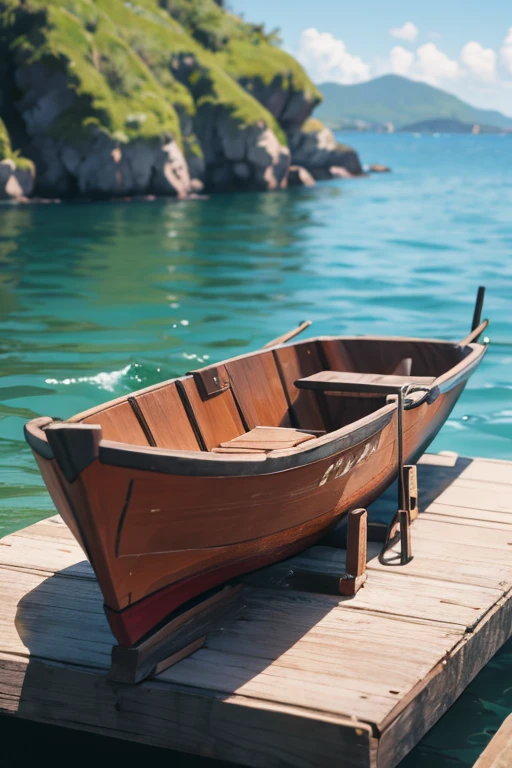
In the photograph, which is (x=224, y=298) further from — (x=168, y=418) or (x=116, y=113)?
(x=116, y=113)

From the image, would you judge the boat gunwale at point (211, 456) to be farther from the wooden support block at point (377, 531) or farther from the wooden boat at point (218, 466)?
the wooden support block at point (377, 531)

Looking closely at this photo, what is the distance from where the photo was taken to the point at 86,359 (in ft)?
52.4

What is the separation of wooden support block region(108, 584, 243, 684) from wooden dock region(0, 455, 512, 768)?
0.05 meters

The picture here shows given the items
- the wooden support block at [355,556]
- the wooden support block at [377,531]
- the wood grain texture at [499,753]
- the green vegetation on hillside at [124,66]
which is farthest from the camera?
the green vegetation on hillside at [124,66]

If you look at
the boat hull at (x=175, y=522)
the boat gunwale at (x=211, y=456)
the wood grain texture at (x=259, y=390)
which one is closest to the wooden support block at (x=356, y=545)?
the boat hull at (x=175, y=522)

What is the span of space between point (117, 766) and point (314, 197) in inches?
2077

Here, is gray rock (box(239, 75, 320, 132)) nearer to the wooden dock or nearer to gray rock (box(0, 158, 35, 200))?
gray rock (box(0, 158, 35, 200))

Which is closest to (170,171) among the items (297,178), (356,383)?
(297,178)

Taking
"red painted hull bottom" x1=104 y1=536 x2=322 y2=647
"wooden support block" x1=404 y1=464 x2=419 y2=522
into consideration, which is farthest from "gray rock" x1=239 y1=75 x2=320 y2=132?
"red painted hull bottom" x1=104 y1=536 x2=322 y2=647

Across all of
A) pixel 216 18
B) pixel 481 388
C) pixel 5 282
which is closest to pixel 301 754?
pixel 481 388

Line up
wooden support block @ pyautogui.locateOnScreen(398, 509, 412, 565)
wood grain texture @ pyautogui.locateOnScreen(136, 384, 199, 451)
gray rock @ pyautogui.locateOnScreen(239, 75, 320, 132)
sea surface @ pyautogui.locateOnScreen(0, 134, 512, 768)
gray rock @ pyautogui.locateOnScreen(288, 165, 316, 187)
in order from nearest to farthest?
wood grain texture @ pyautogui.locateOnScreen(136, 384, 199, 451)
wooden support block @ pyautogui.locateOnScreen(398, 509, 412, 565)
sea surface @ pyautogui.locateOnScreen(0, 134, 512, 768)
gray rock @ pyautogui.locateOnScreen(288, 165, 316, 187)
gray rock @ pyautogui.locateOnScreen(239, 75, 320, 132)

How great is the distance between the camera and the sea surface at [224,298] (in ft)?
37.4

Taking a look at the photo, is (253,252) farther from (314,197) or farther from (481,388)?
(314,197)

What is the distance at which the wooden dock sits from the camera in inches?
179
